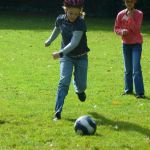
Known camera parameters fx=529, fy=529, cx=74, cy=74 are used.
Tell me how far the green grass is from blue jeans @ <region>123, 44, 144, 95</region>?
268 millimetres

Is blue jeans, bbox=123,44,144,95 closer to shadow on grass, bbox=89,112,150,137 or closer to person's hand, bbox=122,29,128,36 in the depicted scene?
person's hand, bbox=122,29,128,36

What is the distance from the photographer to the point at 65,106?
947cm

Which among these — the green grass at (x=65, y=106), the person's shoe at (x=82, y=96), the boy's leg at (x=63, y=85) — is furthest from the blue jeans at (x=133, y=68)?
the boy's leg at (x=63, y=85)

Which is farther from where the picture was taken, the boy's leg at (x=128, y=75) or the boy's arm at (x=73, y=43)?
the boy's leg at (x=128, y=75)

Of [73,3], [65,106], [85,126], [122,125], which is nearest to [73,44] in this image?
[73,3]

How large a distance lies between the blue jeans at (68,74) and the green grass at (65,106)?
1.19 ft

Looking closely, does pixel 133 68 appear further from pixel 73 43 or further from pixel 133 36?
pixel 73 43

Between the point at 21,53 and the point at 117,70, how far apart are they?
4419 millimetres

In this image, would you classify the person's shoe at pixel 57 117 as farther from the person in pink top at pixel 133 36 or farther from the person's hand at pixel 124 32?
the person's hand at pixel 124 32

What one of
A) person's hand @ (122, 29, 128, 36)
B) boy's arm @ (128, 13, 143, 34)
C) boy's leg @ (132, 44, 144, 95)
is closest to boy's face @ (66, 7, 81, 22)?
person's hand @ (122, 29, 128, 36)

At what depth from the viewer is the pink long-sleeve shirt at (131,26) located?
10336mm

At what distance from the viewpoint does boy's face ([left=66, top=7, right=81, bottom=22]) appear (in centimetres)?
805

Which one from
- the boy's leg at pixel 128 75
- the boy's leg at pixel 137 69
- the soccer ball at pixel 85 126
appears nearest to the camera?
the soccer ball at pixel 85 126

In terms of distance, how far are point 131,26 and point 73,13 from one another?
8.28 feet
